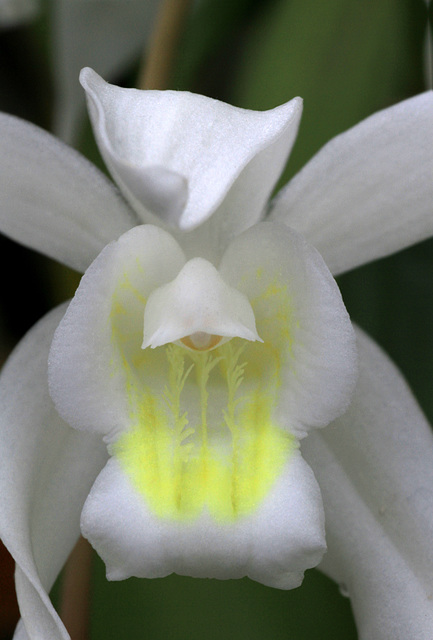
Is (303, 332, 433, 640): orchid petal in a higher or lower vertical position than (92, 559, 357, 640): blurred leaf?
higher

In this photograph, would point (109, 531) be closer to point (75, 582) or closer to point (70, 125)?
point (75, 582)

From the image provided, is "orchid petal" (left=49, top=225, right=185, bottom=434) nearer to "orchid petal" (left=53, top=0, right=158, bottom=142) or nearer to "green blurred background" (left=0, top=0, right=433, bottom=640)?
"green blurred background" (left=0, top=0, right=433, bottom=640)

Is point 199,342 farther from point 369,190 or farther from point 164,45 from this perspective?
point 164,45

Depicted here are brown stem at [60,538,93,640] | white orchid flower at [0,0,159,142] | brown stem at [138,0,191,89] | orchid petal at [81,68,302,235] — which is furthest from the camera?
white orchid flower at [0,0,159,142]

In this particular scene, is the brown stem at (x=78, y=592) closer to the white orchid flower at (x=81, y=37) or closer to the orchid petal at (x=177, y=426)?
the orchid petal at (x=177, y=426)

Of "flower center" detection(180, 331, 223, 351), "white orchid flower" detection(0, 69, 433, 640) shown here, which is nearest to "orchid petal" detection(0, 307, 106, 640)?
"white orchid flower" detection(0, 69, 433, 640)

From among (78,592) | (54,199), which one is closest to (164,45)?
(54,199)

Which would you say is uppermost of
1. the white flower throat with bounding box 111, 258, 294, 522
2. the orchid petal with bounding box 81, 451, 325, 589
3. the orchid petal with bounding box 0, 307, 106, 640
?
the white flower throat with bounding box 111, 258, 294, 522
